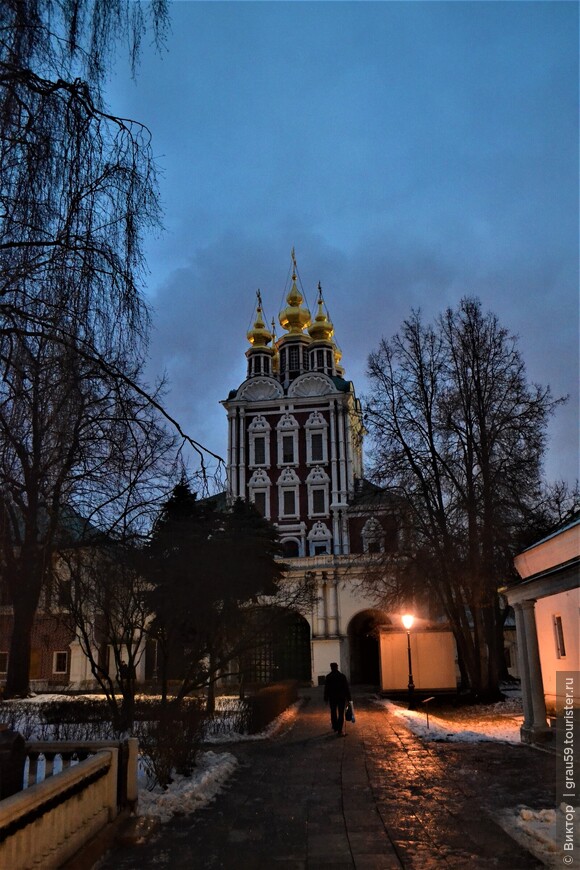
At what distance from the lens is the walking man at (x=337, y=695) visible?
52.1 ft

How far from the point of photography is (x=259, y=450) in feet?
180

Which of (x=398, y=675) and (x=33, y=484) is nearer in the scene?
(x=33, y=484)

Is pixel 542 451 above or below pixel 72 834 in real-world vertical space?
above

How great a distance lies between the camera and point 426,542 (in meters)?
24.7

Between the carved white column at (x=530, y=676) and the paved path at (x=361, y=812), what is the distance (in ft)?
2.18

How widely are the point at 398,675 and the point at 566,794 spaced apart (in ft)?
63.6

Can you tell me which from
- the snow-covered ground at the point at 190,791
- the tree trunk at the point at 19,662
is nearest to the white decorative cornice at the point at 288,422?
the tree trunk at the point at 19,662

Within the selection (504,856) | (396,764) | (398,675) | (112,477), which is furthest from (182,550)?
(398,675)

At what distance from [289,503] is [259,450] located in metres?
4.93

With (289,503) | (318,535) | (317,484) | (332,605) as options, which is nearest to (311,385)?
(317,484)

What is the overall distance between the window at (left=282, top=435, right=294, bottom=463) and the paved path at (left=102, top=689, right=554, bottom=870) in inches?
1593

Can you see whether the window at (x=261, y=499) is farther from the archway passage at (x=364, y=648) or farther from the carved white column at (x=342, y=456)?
the archway passage at (x=364, y=648)

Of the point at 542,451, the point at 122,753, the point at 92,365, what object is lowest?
the point at 122,753

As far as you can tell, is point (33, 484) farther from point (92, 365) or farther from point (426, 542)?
point (426, 542)
